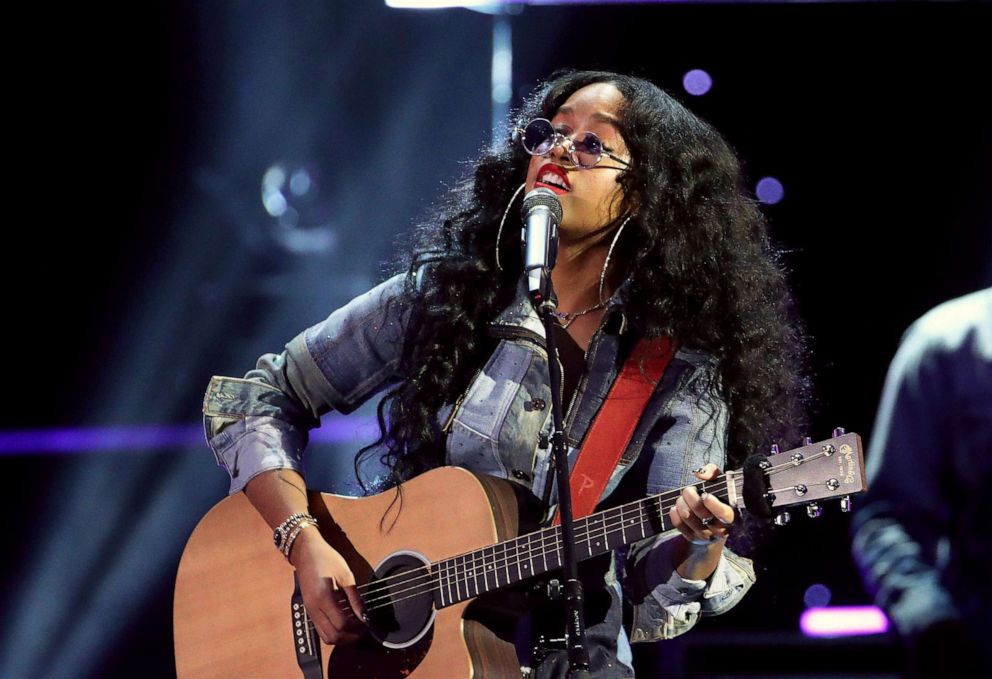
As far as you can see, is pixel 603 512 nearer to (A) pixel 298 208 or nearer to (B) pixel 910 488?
(B) pixel 910 488

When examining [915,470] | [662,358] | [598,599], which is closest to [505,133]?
[662,358]

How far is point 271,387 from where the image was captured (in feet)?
12.0

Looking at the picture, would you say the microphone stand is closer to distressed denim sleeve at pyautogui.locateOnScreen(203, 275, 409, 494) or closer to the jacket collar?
the jacket collar

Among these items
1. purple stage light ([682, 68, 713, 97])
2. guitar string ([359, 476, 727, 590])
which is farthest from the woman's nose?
purple stage light ([682, 68, 713, 97])

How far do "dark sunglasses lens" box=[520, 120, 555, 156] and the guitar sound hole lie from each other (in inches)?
46.8

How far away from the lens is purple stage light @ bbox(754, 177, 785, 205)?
559 centimetres

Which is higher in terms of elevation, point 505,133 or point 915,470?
point 505,133

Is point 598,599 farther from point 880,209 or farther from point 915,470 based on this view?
point 880,209

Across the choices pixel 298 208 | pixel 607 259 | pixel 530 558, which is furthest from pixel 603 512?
pixel 298 208

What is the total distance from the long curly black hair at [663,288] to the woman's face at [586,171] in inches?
1.5

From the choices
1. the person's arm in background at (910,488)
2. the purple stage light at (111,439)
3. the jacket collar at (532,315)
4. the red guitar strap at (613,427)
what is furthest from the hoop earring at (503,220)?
the purple stage light at (111,439)

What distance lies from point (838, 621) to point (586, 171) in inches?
114

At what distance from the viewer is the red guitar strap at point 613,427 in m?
3.13

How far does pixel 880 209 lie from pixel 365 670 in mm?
3642
